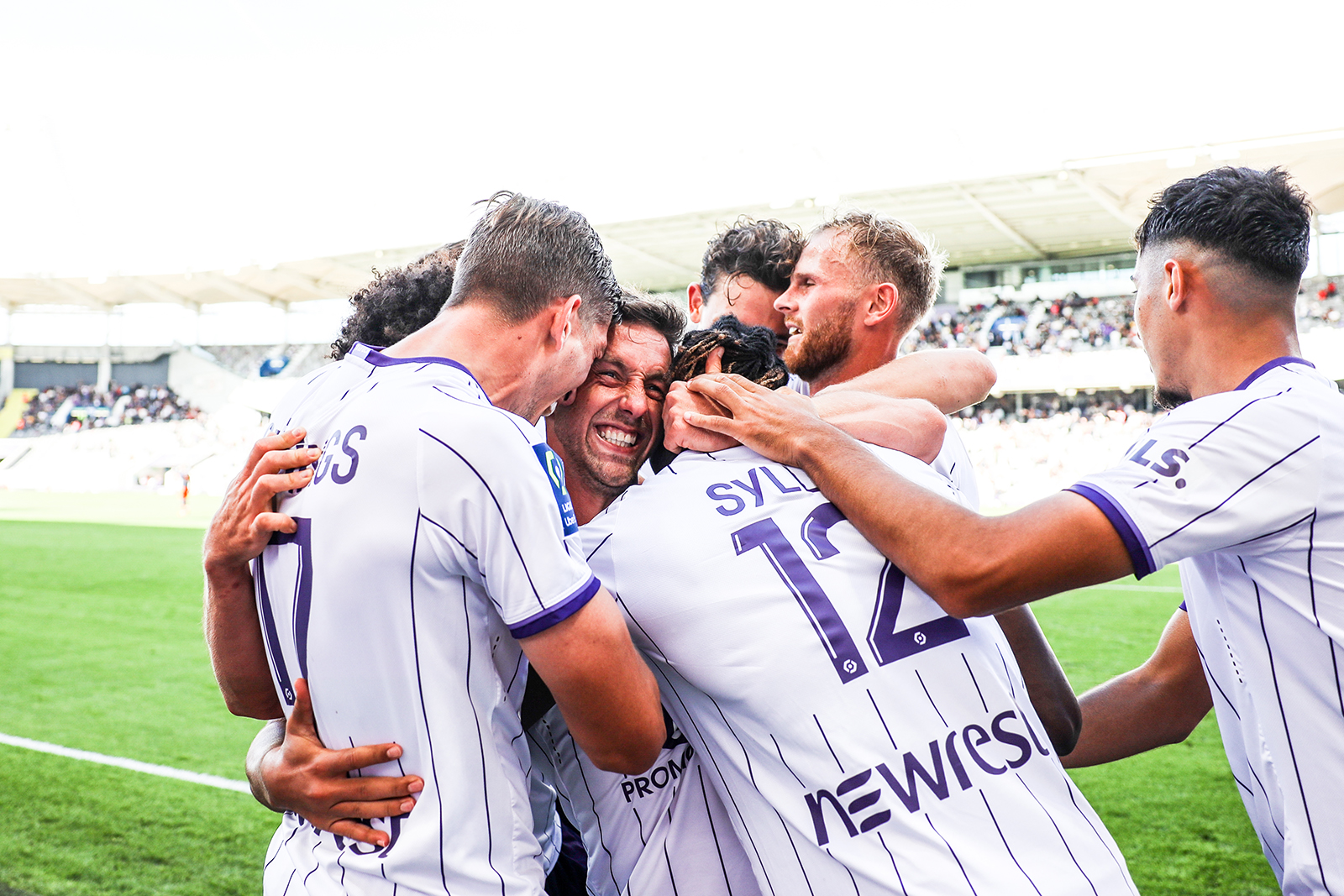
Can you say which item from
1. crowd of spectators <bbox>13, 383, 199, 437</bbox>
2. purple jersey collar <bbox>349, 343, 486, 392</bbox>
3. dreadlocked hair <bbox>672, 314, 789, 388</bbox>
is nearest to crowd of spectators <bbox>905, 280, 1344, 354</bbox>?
dreadlocked hair <bbox>672, 314, 789, 388</bbox>

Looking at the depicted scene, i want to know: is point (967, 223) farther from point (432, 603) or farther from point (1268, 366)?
point (432, 603)

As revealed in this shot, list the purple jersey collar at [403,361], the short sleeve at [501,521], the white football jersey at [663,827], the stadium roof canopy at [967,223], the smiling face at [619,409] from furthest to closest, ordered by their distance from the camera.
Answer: the stadium roof canopy at [967,223] → the smiling face at [619,409] → the white football jersey at [663,827] → the purple jersey collar at [403,361] → the short sleeve at [501,521]

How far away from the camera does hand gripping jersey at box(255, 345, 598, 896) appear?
5.60 feet

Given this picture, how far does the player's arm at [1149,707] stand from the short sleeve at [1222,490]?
102 cm

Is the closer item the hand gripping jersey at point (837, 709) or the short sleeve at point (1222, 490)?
the hand gripping jersey at point (837, 709)

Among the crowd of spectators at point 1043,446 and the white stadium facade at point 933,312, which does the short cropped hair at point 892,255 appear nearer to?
the white stadium facade at point 933,312

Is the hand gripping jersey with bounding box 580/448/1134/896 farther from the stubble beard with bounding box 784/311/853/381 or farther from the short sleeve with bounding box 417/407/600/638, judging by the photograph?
the stubble beard with bounding box 784/311/853/381

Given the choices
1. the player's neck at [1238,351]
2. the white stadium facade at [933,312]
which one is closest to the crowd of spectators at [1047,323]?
the white stadium facade at [933,312]

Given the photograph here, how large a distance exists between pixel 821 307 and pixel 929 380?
1.38 feet

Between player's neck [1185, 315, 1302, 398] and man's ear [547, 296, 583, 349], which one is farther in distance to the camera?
man's ear [547, 296, 583, 349]

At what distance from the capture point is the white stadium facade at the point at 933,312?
30.6 meters

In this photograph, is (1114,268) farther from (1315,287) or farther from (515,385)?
(515,385)

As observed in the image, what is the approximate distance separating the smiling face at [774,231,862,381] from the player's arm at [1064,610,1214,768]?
4.25 ft

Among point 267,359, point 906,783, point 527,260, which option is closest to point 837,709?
point 906,783
